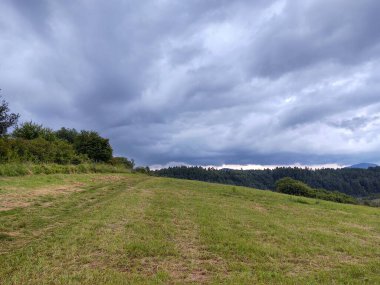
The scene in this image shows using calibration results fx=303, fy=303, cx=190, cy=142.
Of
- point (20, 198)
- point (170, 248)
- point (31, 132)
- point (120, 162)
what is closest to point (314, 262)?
point (170, 248)

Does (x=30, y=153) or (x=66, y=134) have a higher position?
(x=66, y=134)

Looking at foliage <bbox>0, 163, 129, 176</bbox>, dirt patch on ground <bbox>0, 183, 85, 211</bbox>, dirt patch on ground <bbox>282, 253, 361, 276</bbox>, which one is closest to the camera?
dirt patch on ground <bbox>282, 253, 361, 276</bbox>

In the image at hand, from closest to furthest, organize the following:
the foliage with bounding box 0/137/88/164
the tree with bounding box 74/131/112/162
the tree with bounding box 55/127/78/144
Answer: the foliage with bounding box 0/137/88/164, the tree with bounding box 74/131/112/162, the tree with bounding box 55/127/78/144

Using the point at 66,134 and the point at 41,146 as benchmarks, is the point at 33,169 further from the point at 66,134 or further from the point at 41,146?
the point at 66,134

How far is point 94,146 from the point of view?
69.6m

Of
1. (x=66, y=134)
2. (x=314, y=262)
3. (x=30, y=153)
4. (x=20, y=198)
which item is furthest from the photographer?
(x=66, y=134)

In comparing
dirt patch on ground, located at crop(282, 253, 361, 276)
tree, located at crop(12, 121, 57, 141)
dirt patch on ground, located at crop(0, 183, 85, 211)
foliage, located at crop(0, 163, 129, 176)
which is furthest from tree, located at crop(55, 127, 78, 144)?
dirt patch on ground, located at crop(282, 253, 361, 276)

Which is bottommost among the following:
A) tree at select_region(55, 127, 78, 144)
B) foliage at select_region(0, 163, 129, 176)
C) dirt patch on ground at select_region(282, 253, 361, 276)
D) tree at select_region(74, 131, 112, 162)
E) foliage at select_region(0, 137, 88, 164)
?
dirt patch on ground at select_region(282, 253, 361, 276)

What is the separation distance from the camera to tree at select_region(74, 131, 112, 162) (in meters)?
68.7

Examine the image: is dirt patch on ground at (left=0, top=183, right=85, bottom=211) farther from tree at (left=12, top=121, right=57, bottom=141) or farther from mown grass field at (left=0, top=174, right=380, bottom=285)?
tree at (left=12, top=121, right=57, bottom=141)

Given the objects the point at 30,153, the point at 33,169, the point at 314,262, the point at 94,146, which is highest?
the point at 94,146

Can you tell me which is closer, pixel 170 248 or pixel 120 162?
pixel 170 248

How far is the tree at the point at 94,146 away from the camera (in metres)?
68.7

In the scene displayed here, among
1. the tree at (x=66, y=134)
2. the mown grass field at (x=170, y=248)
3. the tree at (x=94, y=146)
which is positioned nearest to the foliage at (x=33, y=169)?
the mown grass field at (x=170, y=248)
